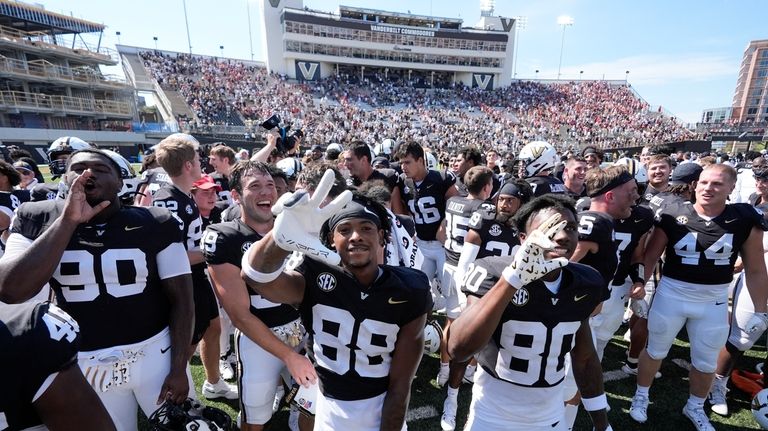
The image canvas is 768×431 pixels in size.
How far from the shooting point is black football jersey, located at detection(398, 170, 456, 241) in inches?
210

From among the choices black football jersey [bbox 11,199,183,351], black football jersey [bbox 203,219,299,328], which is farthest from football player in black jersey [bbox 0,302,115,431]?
black football jersey [bbox 203,219,299,328]

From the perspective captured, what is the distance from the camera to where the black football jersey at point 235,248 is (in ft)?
8.87

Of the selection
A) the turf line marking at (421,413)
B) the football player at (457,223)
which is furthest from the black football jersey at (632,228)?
the turf line marking at (421,413)

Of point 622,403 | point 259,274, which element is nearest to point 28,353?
point 259,274

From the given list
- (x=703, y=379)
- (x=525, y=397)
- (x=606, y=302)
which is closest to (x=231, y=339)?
(x=525, y=397)

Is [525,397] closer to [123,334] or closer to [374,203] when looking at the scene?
[374,203]

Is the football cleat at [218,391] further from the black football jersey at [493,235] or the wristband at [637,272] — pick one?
the wristband at [637,272]

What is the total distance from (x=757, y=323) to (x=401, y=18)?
5906cm

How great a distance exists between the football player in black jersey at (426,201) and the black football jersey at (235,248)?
2.69m

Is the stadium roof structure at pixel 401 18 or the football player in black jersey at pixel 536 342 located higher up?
the stadium roof structure at pixel 401 18

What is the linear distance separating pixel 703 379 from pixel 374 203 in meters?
3.75

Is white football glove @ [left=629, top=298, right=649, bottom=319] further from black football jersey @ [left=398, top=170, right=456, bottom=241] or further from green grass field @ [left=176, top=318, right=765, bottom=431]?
black football jersey @ [left=398, top=170, right=456, bottom=241]

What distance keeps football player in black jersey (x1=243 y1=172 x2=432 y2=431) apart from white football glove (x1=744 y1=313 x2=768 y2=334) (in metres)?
3.95

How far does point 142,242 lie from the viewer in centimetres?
243
